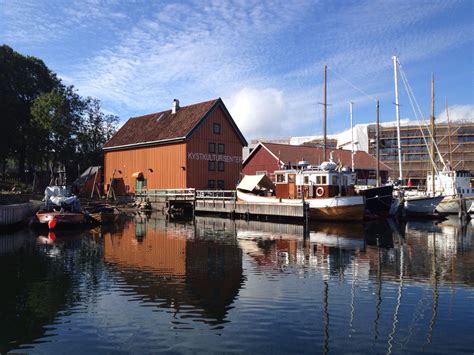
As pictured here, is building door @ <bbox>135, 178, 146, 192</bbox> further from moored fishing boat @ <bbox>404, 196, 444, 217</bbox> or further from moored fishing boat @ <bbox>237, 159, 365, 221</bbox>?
moored fishing boat @ <bbox>404, 196, 444, 217</bbox>

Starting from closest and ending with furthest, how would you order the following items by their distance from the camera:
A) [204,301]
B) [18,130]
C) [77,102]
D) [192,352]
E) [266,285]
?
[192,352] < [204,301] < [266,285] < [18,130] < [77,102]

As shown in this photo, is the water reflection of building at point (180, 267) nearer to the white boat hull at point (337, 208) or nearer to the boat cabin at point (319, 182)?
the white boat hull at point (337, 208)

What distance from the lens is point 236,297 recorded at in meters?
A: 11.9

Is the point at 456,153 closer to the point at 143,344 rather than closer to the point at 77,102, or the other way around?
the point at 77,102

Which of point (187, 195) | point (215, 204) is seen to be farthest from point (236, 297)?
point (187, 195)

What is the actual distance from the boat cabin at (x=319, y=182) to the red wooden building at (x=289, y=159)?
16149 mm

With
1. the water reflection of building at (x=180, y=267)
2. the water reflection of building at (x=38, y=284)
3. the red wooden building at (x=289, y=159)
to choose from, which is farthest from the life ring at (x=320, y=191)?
the red wooden building at (x=289, y=159)

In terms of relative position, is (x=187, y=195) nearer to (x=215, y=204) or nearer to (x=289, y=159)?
(x=215, y=204)

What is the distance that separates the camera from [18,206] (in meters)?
28.4

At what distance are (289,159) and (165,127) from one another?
15.1m

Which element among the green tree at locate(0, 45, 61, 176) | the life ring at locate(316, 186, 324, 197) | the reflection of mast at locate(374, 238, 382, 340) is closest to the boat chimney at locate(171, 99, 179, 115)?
the green tree at locate(0, 45, 61, 176)

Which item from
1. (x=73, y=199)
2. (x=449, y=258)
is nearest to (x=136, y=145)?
(x=73, y=199)

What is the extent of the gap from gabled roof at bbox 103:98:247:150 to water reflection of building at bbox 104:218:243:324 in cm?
1933

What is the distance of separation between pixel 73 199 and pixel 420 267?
22.6 m
